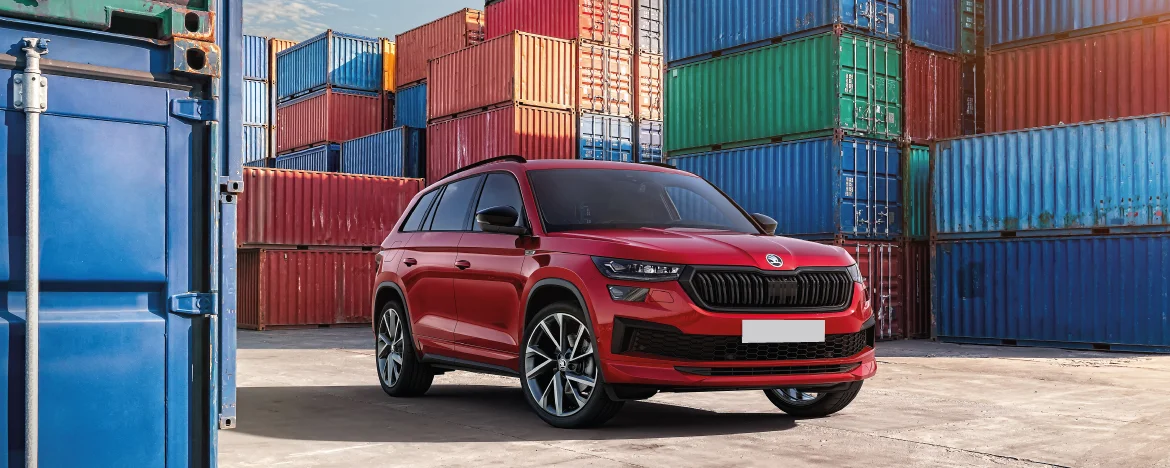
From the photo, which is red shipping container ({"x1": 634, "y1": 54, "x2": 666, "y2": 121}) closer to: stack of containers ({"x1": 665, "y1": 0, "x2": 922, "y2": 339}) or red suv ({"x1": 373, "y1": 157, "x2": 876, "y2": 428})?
stack of containers ({"x1": 665, "y1": 0, "x2": 922, "y2": 339})

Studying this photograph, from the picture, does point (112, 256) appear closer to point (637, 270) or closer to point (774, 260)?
point (637, 270)

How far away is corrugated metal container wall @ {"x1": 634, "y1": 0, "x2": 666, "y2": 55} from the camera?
85.0ft

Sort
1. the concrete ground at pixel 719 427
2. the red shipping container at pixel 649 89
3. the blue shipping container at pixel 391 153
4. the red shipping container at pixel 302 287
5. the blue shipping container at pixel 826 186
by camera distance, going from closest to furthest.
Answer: the concrete ground at pixel 719 427, the blue shipping container at pixel 826 186, the red shipping container at pixel 302 287, the red shipping container at pixel 649 89, the blue shipping container at pixel 391 153

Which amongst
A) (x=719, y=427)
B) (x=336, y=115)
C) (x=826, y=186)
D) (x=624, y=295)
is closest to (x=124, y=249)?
(x=624, y=295)

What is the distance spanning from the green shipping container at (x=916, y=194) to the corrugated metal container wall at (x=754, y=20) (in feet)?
6.68

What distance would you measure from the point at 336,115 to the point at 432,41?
3.76 meters

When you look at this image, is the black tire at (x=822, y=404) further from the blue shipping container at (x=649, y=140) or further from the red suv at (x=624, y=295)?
the blue shipping container at (x=649, y=140)

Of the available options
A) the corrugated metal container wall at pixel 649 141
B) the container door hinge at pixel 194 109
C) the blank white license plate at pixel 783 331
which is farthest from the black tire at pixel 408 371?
the corrugated metal container wall at pixel 649 141

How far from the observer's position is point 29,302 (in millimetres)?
3191

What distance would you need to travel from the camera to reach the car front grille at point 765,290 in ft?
20.5

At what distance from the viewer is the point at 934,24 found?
19312 millimetres

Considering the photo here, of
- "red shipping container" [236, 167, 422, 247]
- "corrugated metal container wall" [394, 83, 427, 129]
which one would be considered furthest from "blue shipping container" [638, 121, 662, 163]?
"corrugated metal container wall" [394, 83, 427, 129]

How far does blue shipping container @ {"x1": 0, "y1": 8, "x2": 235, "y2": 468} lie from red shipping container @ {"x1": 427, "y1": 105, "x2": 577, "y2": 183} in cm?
1920

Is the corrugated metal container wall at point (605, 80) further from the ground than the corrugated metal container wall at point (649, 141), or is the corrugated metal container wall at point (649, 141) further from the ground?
the corrugated metal container wall at point (605, 80)
